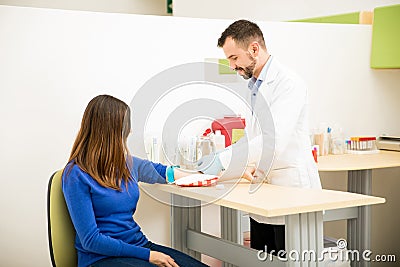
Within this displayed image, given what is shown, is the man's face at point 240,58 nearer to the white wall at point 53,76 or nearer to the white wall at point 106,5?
the white wall at point 53,76

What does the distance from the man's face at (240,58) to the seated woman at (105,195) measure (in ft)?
1.81

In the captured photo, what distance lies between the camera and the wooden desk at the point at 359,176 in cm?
353

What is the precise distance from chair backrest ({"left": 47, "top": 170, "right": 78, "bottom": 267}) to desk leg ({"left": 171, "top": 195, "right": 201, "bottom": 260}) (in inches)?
36.9

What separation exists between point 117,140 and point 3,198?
0.82m

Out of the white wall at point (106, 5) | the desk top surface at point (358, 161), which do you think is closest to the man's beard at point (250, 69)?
the desk top surface at point (358, 161)

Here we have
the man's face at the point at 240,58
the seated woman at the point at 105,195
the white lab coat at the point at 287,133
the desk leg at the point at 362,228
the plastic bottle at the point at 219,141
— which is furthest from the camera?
the desk leg at the point at 362,228

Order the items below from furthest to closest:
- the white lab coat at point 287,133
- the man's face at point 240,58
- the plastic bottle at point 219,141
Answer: the plastic bottle at point 219,141 → the man's face at point 240,58 → the white lab coat at point 287,133

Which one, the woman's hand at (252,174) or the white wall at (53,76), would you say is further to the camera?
the white wall at (53,76)

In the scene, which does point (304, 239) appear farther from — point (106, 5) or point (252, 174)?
point (106, 5)

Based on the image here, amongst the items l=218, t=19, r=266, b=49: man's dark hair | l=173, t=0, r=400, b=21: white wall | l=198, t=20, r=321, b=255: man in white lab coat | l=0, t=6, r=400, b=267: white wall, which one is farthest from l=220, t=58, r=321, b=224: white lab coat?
l=173, t=0, r=400, b=21: white wall

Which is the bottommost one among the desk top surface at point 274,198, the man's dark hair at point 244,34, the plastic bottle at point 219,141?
the desk top surface at point 274,198

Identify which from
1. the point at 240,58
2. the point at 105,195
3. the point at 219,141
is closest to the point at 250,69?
the point at 240,58

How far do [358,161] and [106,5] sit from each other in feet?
11.2

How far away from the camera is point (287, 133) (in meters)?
2.70
